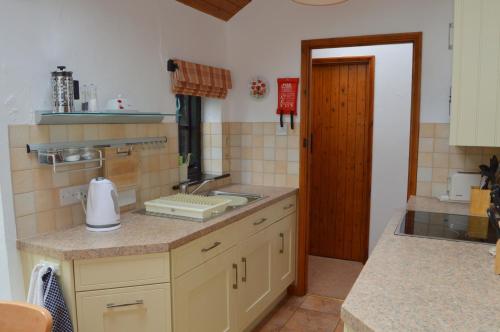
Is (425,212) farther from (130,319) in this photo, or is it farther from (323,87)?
(323,87)

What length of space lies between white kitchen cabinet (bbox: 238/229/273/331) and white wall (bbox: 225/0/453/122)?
1030 millimetres

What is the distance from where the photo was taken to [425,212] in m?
2.33

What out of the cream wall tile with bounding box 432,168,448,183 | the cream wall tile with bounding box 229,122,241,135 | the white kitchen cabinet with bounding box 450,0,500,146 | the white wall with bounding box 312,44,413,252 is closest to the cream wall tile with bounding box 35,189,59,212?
the cream wall tile with bounding box 229,122,241,135

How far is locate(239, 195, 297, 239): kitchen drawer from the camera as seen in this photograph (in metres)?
2.50

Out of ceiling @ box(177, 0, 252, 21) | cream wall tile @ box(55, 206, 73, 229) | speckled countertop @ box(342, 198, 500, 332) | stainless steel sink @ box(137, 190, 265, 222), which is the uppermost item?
ceiling @ box(177, 0, 252, 21)

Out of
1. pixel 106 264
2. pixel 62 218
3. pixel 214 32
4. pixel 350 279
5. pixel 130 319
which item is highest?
pixel 214 32

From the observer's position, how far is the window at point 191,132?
3059mm

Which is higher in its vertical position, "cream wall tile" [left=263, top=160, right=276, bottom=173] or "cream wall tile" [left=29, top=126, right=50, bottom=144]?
"cream wall tile" [left=29, top=126, right=50, bottom=144]

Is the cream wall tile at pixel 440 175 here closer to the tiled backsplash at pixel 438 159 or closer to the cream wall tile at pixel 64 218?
the tiled backsplash at pixel 438 159

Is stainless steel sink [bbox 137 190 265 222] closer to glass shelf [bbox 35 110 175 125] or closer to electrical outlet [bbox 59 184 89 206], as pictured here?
electrical outlet [bbox 59 184 89 206]

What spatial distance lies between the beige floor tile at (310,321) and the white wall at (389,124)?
1.23 meters

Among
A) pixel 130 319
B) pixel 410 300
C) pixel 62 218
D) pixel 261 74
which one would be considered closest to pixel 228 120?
pixel 261 74

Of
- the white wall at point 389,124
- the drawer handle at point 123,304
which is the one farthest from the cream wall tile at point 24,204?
the white wall at point 389,124

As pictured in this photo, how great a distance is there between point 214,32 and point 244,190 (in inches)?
47.4
